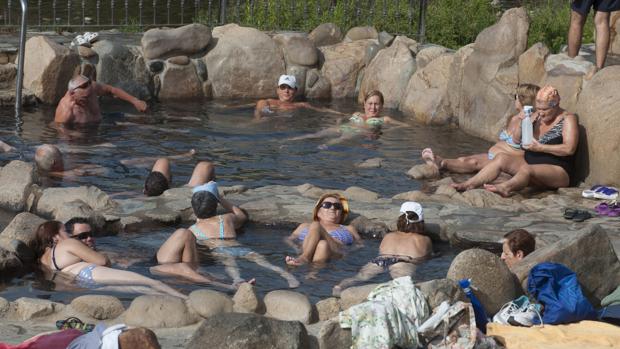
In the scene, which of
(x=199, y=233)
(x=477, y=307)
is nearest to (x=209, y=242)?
(x=199, y=233)

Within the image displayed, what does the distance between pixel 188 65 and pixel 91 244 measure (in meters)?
7.81

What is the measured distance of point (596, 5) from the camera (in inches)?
489

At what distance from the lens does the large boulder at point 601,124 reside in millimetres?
11508

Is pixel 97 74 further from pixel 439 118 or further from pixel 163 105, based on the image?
pixel 439 118

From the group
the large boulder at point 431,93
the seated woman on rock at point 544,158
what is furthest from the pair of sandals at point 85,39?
the seated woman on rock at point 544,158

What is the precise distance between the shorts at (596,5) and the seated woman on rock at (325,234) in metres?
3.96

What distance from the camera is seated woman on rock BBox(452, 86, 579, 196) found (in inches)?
452

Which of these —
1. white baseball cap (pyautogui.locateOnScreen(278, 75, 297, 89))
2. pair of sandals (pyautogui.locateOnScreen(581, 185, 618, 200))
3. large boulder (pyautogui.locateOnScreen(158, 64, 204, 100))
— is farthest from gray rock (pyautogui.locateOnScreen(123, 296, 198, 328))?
large boulder (pyautogui.locateOnScreen(158, 64, 204, 100))

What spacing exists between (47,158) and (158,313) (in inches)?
199

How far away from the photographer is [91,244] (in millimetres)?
9109

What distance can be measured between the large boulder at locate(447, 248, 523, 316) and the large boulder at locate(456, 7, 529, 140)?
21.1ft

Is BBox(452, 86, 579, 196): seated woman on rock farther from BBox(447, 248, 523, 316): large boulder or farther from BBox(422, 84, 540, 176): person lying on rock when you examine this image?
BBox(447, 248, 523, 316): large boulder

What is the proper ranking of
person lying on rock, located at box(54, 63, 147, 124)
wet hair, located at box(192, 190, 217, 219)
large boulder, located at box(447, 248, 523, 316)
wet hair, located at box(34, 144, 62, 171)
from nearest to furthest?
large boulder, located at box(447, 248, 523, 316), wet hair, located at box(192, 190, 217, 219), wet hair, located at box(34, 144, 62, 171), person lying on rock, located at box(54, 63, 147, 124)

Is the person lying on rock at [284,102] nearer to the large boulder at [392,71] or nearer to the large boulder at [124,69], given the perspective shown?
the large boulder at [392,71]
